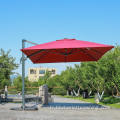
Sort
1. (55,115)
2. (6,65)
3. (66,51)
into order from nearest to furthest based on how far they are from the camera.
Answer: (55,115), (66,51), (6,65)

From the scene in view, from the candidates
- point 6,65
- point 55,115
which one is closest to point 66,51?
point 55,115

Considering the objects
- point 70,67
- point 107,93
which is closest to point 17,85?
point 70,67

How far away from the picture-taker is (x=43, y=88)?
18906 mm

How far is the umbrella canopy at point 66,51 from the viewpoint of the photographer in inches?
484

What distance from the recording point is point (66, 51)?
1470 cm

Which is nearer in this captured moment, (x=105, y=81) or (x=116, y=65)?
(x=116, y=65)

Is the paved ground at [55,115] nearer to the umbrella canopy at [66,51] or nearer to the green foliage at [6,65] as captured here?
the umbrella canopy at [66,51]

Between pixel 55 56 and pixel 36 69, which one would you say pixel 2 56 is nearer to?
pixel 55 56

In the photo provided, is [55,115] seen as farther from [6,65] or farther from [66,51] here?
[6,65]

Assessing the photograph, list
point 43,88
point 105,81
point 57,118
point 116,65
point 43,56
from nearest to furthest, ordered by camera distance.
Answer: point 57,118 < point 43,56 < point 43,88 < point 116,65 < point 105,81

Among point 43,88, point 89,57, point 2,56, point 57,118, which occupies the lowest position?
point 57,118

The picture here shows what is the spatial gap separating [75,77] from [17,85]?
24124 millimetres

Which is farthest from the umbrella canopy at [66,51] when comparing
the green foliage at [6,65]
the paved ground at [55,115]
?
the green foliage at [6,65]

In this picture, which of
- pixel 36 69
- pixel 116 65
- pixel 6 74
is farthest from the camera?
pixel 36 69
